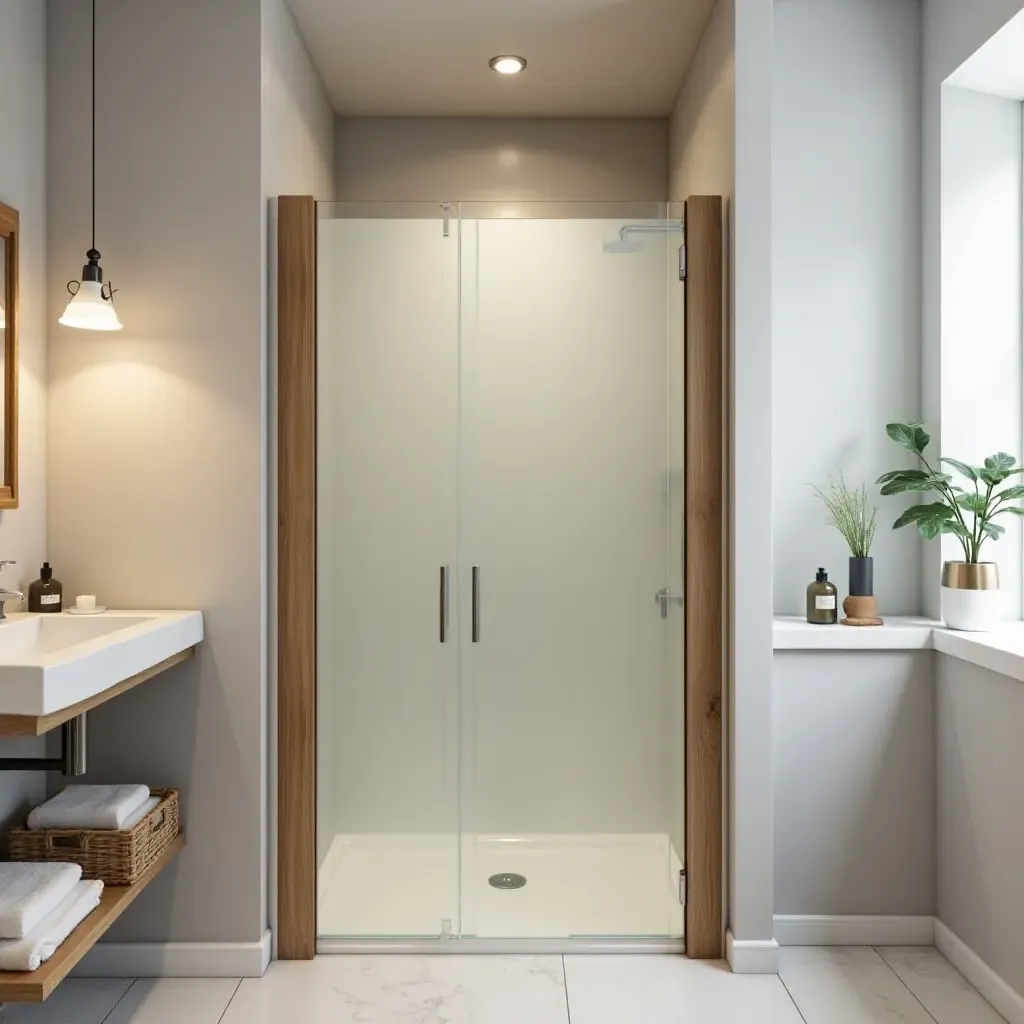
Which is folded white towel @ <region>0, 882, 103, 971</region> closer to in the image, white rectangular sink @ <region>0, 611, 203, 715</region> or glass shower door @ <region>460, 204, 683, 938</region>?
white rectangular sink @ <region>0, 611, 203, 715</region>

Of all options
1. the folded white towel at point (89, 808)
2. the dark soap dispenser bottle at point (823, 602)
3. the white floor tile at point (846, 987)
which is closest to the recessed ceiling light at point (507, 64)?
the dark soap dispenser bottle at point (823, 602)

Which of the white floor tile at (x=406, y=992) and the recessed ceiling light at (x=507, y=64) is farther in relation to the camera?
the recessed ceiling light at (x=507, y=64)

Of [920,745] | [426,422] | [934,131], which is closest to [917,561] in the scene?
[920,745]

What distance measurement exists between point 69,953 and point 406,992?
874 mm

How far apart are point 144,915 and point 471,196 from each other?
103 inches

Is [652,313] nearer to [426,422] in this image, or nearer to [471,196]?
[426,422]

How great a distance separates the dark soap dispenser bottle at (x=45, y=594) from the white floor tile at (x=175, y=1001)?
99 cm

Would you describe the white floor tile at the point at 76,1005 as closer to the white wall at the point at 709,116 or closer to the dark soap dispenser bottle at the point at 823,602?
the dark soap dispenser bottle at the point at 823,602

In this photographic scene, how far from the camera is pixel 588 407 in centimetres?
271

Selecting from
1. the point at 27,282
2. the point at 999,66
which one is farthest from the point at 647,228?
the point at 27,282

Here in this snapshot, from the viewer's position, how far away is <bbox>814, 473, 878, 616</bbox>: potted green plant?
2.79m

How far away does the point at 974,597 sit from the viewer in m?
2.63

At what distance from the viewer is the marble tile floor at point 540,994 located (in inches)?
90.9

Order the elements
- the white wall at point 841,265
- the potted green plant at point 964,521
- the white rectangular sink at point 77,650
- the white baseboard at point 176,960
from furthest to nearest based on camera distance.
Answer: the white wall at point 841,265
the potted green plant at point 964,521
the white baseboard at point 176,960
the white rectangular sink at point 77,650
